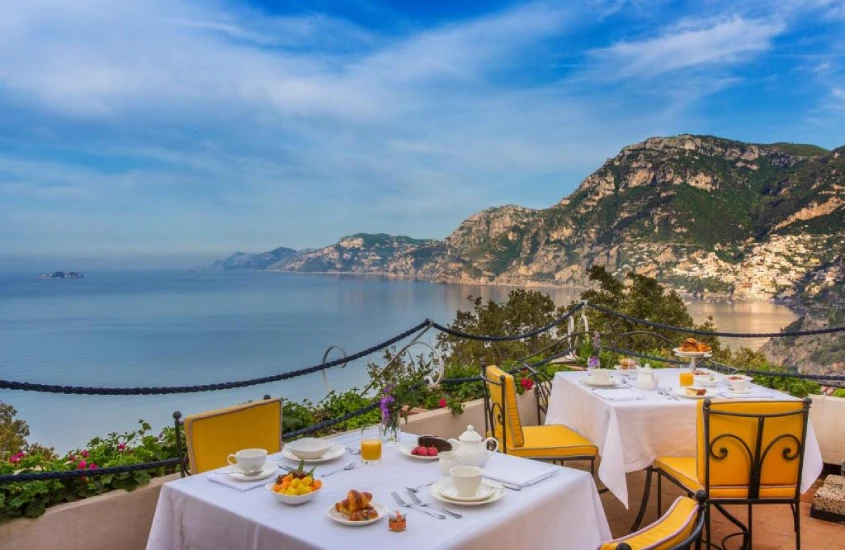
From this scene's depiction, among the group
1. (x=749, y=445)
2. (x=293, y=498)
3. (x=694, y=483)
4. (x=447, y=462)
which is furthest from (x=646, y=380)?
(x=293, y=498)

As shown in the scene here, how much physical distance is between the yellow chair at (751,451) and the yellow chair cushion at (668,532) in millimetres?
1859

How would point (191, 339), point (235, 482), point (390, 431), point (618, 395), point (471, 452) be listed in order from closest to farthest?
point (235, 482) → point (471, 452) → point (390, 431) → point (618, 395) → point (191, 339)

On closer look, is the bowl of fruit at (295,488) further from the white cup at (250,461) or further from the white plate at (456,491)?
the white plate at (456,491)

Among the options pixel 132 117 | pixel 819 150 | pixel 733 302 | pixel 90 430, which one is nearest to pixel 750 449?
pixel 90 430

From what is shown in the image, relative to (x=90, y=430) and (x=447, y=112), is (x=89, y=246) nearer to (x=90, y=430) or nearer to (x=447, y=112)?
(x=90, y=430)

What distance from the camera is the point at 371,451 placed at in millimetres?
2799

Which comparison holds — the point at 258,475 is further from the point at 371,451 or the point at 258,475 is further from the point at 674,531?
the point at 674,531

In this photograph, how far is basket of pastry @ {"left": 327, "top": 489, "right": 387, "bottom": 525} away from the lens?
2100 mm

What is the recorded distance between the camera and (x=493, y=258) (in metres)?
108

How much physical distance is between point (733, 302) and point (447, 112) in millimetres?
52407

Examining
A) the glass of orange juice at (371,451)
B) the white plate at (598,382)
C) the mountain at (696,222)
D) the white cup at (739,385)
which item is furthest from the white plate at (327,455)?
the mountain at (696,222)

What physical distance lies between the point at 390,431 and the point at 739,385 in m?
2.74

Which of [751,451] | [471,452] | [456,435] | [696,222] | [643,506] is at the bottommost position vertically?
[643,506]

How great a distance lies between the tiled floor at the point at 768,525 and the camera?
162 inches
